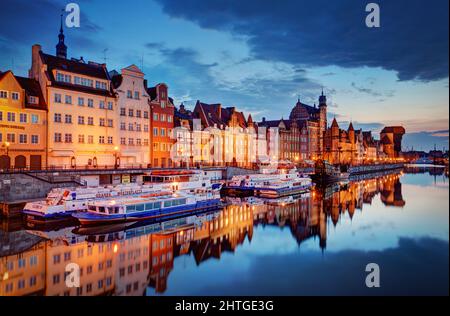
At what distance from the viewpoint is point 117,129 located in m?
58.9

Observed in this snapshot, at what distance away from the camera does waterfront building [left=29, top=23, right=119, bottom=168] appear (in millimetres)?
50094

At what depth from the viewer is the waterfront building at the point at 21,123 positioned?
4488cm

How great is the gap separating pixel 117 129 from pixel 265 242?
36223mm

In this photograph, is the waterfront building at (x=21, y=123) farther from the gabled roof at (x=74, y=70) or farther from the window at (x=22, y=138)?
the gabled roof at (x=74, y=70)

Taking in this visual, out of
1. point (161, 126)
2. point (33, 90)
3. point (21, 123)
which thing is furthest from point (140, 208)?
point (161, 126)

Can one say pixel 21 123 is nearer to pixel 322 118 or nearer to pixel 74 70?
pixel 74 70

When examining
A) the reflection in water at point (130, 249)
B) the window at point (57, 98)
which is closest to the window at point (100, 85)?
the window at point (57, 98)

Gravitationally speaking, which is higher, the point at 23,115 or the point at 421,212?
the point at 23,115

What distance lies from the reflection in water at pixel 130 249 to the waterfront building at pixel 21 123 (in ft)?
59.7

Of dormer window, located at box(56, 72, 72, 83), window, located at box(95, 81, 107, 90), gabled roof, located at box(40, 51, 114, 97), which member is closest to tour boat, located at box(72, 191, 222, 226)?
gabled roof, located at box(40, 51, 114, 97)

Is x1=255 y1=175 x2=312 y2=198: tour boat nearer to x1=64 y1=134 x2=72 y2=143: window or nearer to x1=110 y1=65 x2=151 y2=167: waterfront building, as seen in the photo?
x1=110 y1=65 x2=151 y2=167: waterfront building

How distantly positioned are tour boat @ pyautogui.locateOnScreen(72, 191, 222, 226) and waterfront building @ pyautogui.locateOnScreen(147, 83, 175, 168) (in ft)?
74.1

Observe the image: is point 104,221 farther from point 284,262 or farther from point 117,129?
point 117,129
